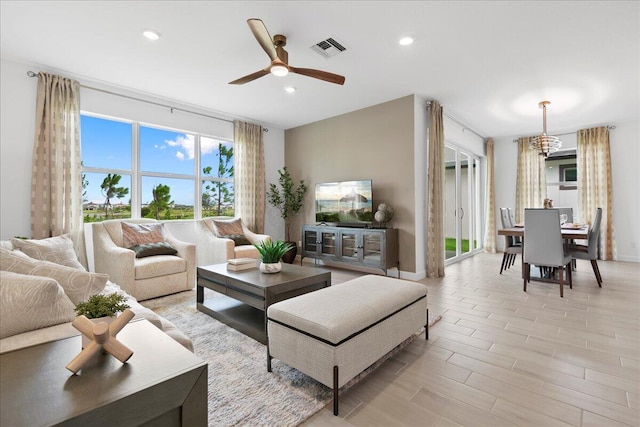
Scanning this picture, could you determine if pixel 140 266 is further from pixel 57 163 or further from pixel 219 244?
pixel 57 163

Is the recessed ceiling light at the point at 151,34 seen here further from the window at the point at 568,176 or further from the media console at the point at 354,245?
the window at the point at 568,176

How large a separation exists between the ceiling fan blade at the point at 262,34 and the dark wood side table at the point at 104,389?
218cm

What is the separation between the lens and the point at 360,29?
273 centimetres

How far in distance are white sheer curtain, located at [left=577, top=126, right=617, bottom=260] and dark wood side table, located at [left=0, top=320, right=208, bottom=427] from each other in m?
7.66

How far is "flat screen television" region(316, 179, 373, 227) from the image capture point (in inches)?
186

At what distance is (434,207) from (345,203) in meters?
1.37

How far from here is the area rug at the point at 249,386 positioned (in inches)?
59.8

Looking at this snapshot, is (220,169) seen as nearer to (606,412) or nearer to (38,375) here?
(38,375)

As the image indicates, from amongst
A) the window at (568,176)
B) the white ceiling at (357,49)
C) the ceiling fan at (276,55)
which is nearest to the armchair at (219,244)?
the white ceiling at (357,49)

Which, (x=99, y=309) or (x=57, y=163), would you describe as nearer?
(x=99, y=309)

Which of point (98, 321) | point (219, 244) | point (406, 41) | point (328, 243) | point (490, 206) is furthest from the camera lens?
point (490, 206)

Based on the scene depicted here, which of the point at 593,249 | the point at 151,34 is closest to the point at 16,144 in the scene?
the point at 151,34

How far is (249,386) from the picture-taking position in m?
1.77

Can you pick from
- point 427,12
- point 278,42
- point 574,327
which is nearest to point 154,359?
point 278,42
